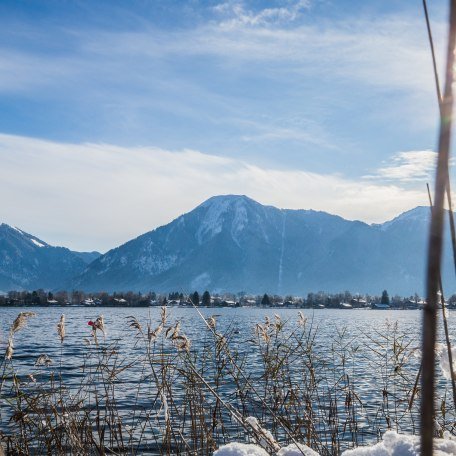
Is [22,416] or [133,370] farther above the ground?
[22,416]

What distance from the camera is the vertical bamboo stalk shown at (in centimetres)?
42

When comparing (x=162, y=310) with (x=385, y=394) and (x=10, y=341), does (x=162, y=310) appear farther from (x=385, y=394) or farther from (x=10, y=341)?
(x=385, y=394)

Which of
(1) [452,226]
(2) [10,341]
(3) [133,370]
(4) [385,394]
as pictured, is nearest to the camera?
(1) [452,226]

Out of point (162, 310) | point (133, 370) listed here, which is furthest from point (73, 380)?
point (162, 310)

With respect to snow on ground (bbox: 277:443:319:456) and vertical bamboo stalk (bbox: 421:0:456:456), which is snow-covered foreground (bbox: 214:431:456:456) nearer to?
snow on ground (bbox: 277:443:319:456)

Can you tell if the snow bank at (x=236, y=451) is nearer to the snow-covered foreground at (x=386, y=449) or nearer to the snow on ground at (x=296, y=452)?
the snow-covered foreground at (x=386, y=449)

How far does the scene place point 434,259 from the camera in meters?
0.43

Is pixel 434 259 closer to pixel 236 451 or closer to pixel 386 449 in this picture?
pixel 236 451

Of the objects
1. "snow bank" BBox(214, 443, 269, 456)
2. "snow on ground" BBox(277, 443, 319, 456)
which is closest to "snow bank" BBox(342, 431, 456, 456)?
"snow on ground" BBox(277, 443, 319, 456)

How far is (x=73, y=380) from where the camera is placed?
58.8 feet

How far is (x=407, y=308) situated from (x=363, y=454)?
19321 centimetres

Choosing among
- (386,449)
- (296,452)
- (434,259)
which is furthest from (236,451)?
(434,259)

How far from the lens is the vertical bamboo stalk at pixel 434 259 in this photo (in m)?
0.42

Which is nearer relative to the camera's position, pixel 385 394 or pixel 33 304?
pixel 385 394
